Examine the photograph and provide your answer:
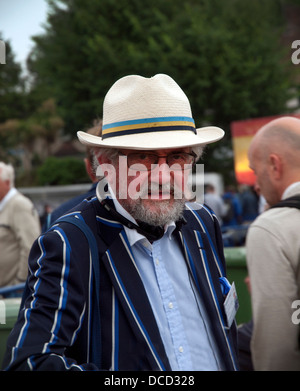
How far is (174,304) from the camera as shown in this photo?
180 centimetres

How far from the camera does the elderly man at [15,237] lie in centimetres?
437

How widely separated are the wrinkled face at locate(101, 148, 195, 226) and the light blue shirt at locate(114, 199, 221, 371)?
5 centimetres

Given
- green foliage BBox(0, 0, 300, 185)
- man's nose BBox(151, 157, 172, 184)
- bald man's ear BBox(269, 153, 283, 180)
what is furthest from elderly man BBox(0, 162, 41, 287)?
green foliage BBox(0, 0, 300, 185)

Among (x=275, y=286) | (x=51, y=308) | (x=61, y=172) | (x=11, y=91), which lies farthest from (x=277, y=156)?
(x=11, y=91)

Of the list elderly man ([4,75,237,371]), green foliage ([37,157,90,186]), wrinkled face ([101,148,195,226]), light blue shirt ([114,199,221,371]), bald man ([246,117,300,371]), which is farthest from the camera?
green foliage ([37,157,90,186])

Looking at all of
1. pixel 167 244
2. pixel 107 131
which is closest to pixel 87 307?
pixel 167 244

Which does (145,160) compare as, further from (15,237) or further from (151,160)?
(15,237)

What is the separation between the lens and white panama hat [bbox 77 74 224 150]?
188 cm

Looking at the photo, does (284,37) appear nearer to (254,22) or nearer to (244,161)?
(254,22)

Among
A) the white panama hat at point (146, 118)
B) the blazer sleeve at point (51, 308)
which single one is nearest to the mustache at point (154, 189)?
the white panama hat at point (146, 118)

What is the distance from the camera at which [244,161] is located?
25.1ft

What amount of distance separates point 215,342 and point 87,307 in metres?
0.51

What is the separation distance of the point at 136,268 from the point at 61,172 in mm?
23733

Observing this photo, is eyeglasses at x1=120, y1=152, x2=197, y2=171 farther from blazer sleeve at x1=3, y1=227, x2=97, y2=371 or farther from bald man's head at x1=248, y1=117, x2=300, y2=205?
bald man's head at x1=248, y1=117, x2=300, y2=205
